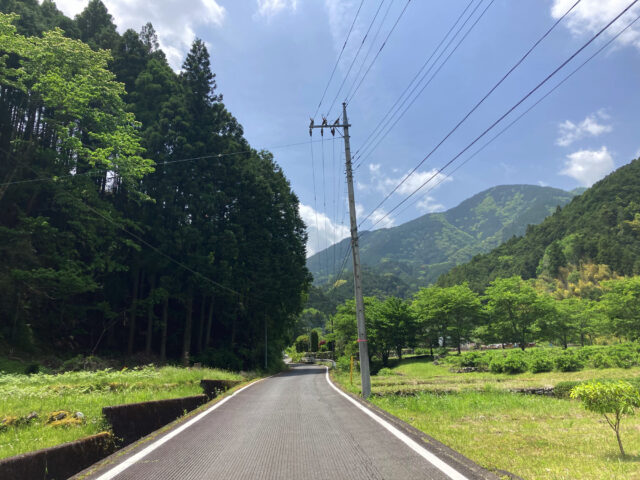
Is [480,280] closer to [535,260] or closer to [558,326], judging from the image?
[535,260]

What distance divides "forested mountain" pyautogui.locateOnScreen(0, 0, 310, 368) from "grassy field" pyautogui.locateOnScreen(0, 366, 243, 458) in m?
9.57

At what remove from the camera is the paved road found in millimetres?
3902

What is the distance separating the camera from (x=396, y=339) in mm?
39312

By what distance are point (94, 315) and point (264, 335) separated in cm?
1872

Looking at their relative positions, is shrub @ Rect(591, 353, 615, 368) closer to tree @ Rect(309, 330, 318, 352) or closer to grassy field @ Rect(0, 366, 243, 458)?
grassy field @ Rect(0, 366, 243, 458)

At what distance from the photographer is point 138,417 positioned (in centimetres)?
660

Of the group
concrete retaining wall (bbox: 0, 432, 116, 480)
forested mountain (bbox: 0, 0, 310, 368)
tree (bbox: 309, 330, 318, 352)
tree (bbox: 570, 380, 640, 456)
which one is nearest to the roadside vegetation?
tree (bbox: 570, 380, 640, 456)

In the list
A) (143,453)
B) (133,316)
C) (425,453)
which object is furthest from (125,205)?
(425,453)

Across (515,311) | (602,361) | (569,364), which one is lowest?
(569,364)

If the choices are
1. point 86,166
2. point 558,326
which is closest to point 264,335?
point 86,166

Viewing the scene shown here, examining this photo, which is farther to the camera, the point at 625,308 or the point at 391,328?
the point at 391,328

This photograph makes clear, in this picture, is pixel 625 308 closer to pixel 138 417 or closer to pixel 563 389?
pixel 563 389

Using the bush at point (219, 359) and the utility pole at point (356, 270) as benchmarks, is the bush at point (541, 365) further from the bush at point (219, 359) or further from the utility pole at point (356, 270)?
the bush at point (219, 359)

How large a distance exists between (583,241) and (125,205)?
120 m
